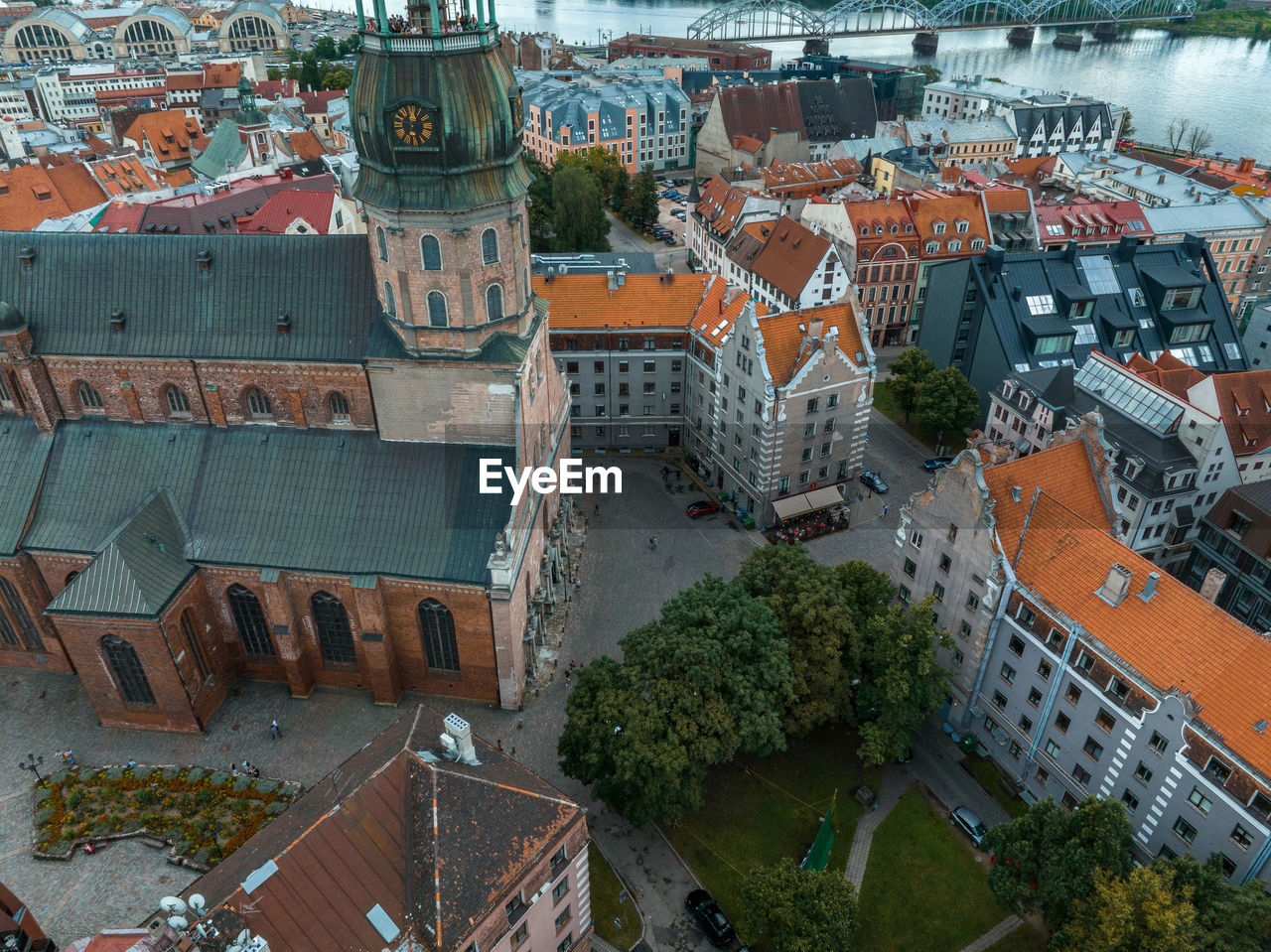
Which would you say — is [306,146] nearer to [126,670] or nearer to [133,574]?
[133,574]

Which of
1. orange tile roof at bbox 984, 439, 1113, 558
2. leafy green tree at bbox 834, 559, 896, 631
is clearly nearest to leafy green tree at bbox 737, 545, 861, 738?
leafy green tree at bbox 834, 559, 896, 631

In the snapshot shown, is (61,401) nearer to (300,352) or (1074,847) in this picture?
(300,352)

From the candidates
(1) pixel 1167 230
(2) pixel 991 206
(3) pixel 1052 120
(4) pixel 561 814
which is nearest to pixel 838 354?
(4) pixel 561 814

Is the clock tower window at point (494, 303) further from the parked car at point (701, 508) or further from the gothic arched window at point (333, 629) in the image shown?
the parked car at point (701, 508)

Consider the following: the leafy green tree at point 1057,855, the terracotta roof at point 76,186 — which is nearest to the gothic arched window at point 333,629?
the leafy green tree at point 1057,855

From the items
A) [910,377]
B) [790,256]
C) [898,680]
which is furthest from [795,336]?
[898,680]
